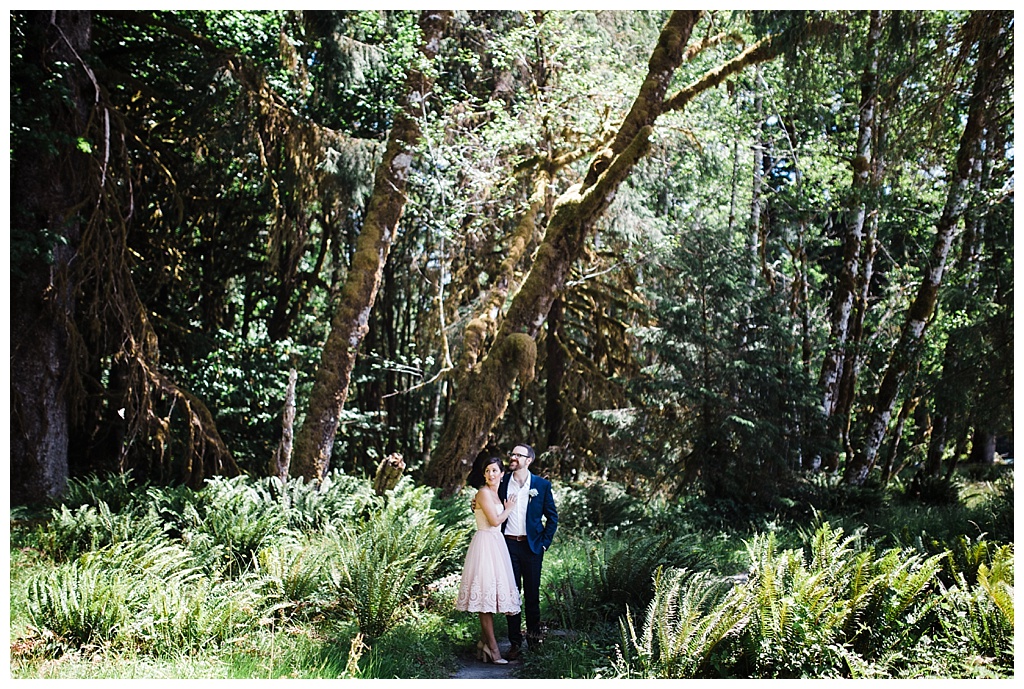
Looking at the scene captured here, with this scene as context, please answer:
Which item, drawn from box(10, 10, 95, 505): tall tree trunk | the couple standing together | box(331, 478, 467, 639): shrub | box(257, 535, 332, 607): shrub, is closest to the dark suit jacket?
the couple standing together

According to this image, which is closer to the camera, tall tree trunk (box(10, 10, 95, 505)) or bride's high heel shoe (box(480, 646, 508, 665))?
bride's high heel shoe (box(480, 646, 508, 665))

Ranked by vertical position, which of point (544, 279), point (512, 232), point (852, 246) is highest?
point (852, 246)

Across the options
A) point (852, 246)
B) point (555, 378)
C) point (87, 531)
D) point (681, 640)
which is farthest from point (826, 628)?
point (555, 378)

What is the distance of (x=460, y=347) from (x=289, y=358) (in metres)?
3.37

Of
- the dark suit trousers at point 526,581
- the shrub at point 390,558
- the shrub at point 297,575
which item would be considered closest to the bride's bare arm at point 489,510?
the dark suit trousers at point 526,581

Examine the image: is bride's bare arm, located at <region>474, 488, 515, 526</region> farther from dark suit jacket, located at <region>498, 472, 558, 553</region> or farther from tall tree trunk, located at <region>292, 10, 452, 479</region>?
tall tree trunk, located at <region>292, 10, 452, 479</region>

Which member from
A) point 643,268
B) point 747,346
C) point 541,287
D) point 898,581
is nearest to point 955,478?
point 747,346

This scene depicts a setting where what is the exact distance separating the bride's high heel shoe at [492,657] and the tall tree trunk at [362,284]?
5.52 m

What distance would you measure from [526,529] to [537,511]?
144mm

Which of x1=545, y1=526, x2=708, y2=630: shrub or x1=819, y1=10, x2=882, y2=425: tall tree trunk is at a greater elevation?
x1=819, y1=10, x2=882, y2=425: tall tree trunk

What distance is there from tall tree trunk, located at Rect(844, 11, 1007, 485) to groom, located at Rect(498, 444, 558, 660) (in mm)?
6995

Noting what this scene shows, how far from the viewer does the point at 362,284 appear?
1102 cm

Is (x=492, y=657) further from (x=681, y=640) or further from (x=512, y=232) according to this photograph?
(x=512, y=232)

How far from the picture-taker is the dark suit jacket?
5.80m
